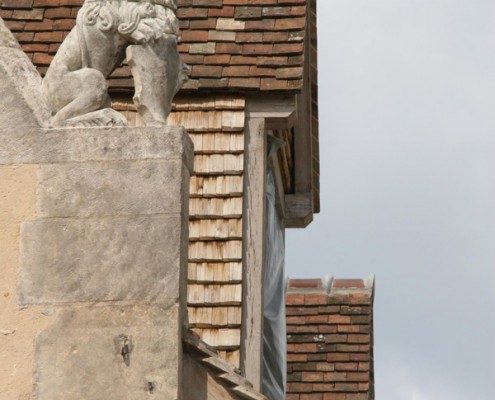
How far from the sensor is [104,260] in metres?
7.71

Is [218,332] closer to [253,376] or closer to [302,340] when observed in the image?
[253,376]

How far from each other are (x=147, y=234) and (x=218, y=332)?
11.8ft

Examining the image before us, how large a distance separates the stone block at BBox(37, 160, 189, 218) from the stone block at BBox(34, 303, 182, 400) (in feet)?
1.43

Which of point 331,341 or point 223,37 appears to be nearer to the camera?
point 223,37

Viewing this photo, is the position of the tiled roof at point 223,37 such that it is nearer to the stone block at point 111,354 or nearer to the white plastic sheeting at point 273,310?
the white plastic sheeting at point 273,310

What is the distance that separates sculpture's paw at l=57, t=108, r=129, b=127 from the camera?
7.96 metres

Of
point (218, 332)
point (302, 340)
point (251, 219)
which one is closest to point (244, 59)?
point (251, 219)

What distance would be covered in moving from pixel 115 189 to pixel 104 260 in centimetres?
32

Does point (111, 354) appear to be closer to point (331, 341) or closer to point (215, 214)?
point (215, 214)

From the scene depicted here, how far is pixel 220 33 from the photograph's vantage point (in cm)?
1199

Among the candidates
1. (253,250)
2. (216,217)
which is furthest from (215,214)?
(253,250)

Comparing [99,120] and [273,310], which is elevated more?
[99,120]

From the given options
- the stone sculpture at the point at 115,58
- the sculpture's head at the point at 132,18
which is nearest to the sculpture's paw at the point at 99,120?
the stone sculpture at the point at 115,58

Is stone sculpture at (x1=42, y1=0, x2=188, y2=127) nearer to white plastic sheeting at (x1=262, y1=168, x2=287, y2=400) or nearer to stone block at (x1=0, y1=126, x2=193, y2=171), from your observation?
stone block at (x1=0, y1=126, x2=193, y2=171)
